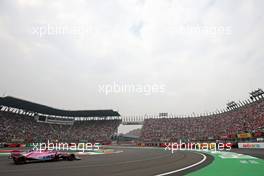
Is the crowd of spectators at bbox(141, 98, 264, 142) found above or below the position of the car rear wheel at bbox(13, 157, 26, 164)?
above

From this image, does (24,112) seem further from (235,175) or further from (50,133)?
(235,175)

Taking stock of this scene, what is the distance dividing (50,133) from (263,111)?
189 ft

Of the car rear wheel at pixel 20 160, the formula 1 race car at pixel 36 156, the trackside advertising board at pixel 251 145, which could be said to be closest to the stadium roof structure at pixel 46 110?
the trackside advertising board at pixel 251 145

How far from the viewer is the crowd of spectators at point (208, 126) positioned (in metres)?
52.2

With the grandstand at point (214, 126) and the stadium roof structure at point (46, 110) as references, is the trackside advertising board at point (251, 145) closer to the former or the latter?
the grandstand at point (214, 126)

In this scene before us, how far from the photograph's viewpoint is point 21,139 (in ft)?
219

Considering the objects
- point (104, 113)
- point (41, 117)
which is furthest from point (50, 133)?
point (104, 113)

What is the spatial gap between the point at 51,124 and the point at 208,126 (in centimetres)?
4849

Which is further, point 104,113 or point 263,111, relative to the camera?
point 104,113

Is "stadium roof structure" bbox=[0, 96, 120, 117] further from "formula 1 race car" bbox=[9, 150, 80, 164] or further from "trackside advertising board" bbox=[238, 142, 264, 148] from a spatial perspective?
"formula 1 race car" bbox=[9, 150, 80, 164]

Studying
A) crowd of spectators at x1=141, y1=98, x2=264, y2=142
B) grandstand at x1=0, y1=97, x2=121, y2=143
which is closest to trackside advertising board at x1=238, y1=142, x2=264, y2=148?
crowd of spectators at x1=141, y1=98, x2=264, y2=142

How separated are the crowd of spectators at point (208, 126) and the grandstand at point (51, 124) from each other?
14194 millimetres

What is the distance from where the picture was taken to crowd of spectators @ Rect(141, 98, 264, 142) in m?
52.2

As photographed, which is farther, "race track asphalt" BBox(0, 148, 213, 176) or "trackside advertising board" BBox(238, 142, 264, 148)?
"trackside advertising board" BBox(238, 142, 264, 148)
